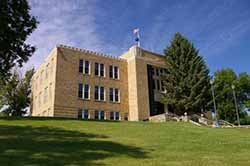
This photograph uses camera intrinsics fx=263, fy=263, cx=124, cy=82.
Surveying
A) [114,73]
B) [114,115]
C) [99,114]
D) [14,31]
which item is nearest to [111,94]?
[114,115]

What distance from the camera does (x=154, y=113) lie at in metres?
34.6

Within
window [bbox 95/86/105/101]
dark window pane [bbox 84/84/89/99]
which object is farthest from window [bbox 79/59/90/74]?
window [bbox 95/86/105/101]

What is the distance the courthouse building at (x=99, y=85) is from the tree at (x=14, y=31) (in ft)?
30.7

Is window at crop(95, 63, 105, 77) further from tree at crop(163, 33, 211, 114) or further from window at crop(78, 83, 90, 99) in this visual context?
tree at crop(163, 33, 211, 114)

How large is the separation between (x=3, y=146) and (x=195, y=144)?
8.82 meters

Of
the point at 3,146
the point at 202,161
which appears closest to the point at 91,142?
the point at 3,146

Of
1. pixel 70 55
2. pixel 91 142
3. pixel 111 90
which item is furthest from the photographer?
pixel 111 90

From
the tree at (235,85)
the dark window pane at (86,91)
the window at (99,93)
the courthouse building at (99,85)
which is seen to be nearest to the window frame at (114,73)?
the courthouse building at (99,85)

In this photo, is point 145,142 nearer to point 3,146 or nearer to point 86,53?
point 3,146

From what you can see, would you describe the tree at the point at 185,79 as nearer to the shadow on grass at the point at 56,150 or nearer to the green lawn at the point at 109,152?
the green lawn at the point at 109,152

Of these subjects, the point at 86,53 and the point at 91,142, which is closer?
the point at 91,142

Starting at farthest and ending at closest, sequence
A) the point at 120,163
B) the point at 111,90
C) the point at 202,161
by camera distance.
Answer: the point at 111,90
the point at 202,161
the point at 120,163

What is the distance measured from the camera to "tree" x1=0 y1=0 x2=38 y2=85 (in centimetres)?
1872

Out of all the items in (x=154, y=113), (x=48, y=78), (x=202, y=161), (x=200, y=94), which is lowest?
(x=202, y=161)
